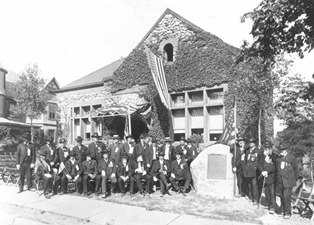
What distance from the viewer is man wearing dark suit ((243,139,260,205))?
7.72 m

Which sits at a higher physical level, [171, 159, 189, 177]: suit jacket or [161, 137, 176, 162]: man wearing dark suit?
[161, 137, 176, 162]: man wearing dark suit

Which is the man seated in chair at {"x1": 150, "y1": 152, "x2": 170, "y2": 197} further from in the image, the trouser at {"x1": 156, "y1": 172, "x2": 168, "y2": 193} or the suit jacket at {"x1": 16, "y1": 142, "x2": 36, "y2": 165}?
the suit jacket at {"x1": 16, "y1": 142, "x2": 36, "y2": 165}

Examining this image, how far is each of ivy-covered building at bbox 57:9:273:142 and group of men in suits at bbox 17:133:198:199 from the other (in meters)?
4.13

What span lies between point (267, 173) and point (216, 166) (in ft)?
5.66

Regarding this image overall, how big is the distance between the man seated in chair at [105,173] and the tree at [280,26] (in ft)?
18.2

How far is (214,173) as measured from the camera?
8.50 m

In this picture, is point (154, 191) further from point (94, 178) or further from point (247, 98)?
point (247, 98)

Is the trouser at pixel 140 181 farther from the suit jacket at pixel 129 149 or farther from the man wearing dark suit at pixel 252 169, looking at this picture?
the man wearing dark suit at pixel 252 169

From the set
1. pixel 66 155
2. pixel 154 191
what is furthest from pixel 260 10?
pixel 66 155

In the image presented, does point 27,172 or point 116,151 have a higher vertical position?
point 116,151

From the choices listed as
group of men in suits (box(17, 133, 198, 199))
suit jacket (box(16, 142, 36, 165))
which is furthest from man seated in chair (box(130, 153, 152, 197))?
suit jacket (box(16, 142, 36, 165))

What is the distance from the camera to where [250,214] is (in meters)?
6.57

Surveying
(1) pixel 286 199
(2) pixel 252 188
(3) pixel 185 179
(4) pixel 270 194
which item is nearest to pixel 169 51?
(3) pixel 185 179

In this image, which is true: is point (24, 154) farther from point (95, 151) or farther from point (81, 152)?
point (95, 151)
